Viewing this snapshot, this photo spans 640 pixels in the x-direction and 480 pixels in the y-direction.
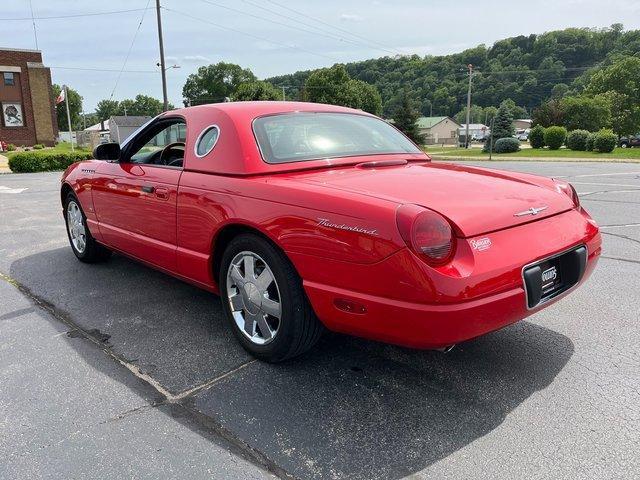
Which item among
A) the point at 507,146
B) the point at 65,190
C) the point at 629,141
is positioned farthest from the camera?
the point at 629,141

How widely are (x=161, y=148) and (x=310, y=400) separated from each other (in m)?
2.80

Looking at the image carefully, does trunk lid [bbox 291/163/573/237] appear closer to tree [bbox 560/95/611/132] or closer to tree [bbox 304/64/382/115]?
tree [bbox 560/95/611/132]

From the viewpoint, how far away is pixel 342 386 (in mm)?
2732

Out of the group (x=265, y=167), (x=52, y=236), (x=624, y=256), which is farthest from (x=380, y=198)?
(x=52, y=236)

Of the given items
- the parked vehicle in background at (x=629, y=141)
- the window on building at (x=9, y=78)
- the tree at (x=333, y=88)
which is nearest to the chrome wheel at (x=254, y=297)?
the window on building at (x=9, y=78)

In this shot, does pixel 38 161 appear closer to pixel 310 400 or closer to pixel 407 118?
pixel 310 400

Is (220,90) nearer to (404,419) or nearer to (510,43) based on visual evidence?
(510,43)

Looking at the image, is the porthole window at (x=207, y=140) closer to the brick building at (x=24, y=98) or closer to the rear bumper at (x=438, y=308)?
the rear bumper at (x=438, y=308)

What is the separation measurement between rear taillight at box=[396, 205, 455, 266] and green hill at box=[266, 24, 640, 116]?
102612mm

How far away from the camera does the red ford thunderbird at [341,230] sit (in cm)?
226

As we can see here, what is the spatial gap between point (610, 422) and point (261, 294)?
1.87 meters

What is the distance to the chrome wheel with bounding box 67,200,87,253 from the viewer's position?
5.13 metres

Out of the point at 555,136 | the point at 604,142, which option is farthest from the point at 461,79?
the point at 604,142

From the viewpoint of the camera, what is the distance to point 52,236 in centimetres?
671
